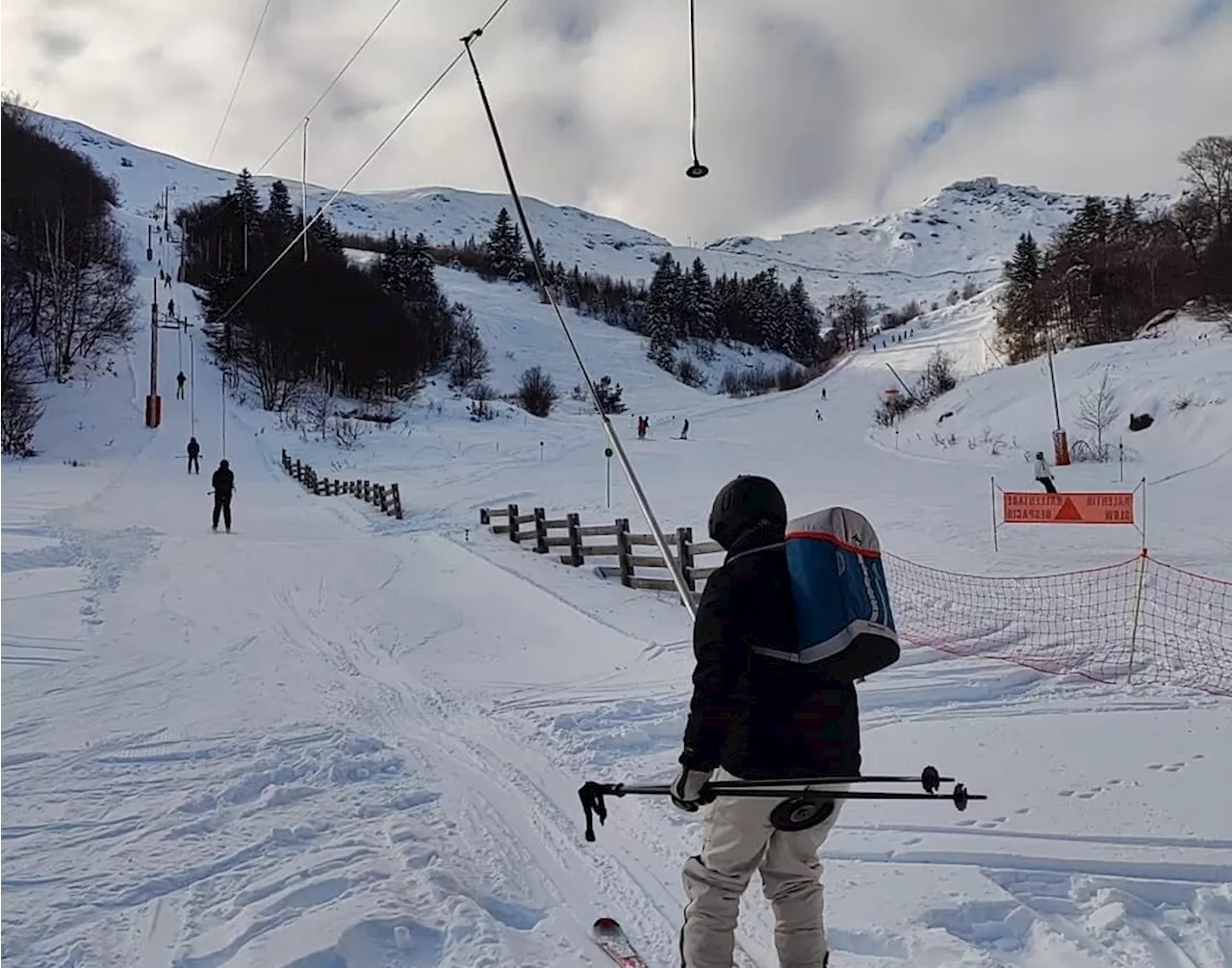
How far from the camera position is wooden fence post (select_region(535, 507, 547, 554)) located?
14.6 metres

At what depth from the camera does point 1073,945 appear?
3.30 metres

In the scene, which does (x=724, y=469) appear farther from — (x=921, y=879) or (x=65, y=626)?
(x=921, y=879)

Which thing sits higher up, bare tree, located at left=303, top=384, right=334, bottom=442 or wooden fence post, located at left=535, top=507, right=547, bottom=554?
bare tree, located at left=303, top=384, right=334, bottom=442

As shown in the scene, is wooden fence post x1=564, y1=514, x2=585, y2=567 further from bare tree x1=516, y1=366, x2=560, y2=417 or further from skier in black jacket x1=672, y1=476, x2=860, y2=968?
bare tree x1=516, y1=366, x2=560, y2=417

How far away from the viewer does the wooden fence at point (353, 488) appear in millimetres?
21055

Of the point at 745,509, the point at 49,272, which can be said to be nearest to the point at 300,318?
the point at 49,272

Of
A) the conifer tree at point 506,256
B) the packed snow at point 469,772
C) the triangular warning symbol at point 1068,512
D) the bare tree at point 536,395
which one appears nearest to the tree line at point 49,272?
the bare tree at point 536,395

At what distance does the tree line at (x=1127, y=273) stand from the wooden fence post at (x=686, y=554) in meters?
42.7

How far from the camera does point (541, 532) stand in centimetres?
1473

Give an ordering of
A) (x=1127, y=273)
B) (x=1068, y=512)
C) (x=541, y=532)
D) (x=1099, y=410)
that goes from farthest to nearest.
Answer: (x=1127, y=273), (x=1099, y=410), (x=541, y=532), (x=1068, y=512)

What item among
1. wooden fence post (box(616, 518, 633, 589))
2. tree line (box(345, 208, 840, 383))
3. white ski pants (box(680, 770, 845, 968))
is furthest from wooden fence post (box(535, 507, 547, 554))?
tree line (box(345, 208, 840, 383))

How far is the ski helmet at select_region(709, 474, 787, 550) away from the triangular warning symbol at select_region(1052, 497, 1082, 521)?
992 cm

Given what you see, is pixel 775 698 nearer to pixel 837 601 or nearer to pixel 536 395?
pixel 837 601

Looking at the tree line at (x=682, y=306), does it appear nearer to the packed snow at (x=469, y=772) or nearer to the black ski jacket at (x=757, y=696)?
the packed snow at (x=469, y=772)
